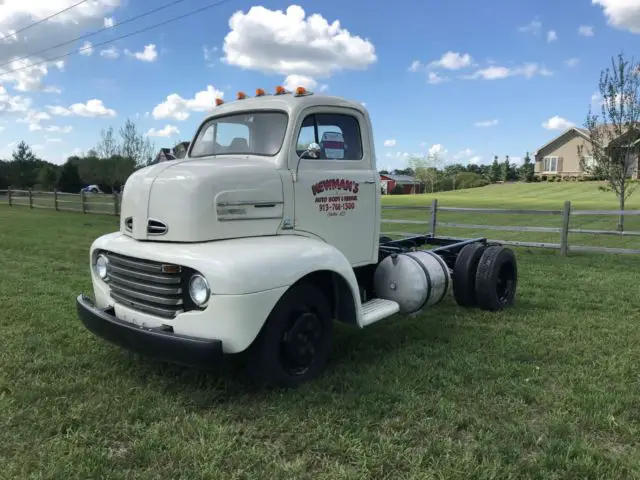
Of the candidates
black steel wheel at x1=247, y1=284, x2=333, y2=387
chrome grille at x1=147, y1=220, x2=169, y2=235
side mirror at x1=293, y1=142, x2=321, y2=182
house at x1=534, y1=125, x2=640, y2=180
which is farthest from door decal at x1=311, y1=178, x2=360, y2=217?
house at x1=534, y1=125, x2=640, y2=180

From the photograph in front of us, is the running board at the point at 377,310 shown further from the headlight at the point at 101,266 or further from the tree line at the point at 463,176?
the tree line at the point at 463,176

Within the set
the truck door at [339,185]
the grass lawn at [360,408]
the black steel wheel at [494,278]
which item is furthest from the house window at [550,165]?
the truck door at [339,185]

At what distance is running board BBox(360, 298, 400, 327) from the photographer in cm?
461

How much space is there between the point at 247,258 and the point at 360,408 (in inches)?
51.0

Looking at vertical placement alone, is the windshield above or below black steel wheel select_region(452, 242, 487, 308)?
above

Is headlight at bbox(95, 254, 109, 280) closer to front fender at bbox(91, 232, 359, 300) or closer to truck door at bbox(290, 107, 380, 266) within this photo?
front fender at bbox(91, 232, 359, 300)

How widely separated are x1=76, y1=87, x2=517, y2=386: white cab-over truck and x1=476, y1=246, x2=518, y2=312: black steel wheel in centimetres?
110

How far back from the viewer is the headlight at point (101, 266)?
4.47 meters

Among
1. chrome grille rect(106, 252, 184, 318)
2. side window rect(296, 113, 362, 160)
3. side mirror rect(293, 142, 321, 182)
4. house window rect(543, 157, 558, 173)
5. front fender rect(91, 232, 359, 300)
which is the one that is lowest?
chrome grille rect(106, 252, 184, 318)

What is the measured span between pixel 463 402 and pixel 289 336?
4.38 feet

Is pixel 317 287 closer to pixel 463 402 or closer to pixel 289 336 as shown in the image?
pixel 289 336

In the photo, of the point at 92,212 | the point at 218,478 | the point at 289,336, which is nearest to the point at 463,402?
the point at 289,336

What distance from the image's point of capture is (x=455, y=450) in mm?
3236

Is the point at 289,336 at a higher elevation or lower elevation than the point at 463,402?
higher
